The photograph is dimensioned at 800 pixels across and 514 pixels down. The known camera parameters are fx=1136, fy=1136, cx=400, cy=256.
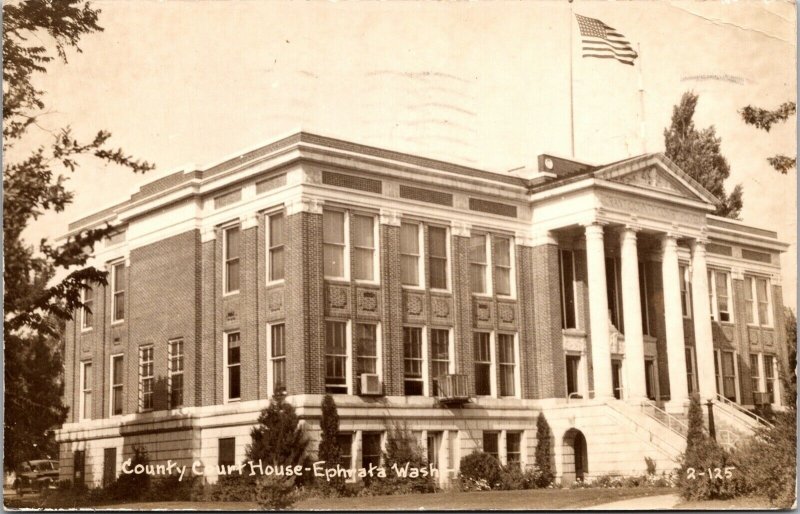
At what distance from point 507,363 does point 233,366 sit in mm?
8522

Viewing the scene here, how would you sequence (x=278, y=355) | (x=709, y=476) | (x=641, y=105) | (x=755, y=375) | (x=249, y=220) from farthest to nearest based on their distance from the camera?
1. (x=755, y=375)
2. (x=249, y=220)
3. (x=641, y=105)
4. (x=278, y=355)
5. (x=709, y=476)

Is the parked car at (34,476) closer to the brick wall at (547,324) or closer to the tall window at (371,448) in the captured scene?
the tall window at (371,448)

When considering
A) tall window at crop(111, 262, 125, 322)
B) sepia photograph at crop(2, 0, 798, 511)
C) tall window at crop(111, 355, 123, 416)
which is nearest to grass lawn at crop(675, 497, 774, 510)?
sepia photograph at crop(2, 0, 798, 511)

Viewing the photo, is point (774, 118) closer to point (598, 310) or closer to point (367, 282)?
point (598, 310)

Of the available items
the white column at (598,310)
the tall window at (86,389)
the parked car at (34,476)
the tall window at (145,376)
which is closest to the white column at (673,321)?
the white column at (598,310)

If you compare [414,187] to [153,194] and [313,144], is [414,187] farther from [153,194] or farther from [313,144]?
[153,194]

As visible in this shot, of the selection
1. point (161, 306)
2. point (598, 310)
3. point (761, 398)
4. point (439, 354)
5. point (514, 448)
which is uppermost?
point (161, 306)

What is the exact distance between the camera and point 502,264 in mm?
35188

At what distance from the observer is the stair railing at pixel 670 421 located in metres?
33.0

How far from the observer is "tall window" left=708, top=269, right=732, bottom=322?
1554 inches

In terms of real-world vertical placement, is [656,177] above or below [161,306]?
above

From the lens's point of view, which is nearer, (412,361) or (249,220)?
(249,220)

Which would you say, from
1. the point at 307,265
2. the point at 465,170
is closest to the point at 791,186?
the point at 465,170

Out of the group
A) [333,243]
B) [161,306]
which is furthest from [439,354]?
[161,306]
